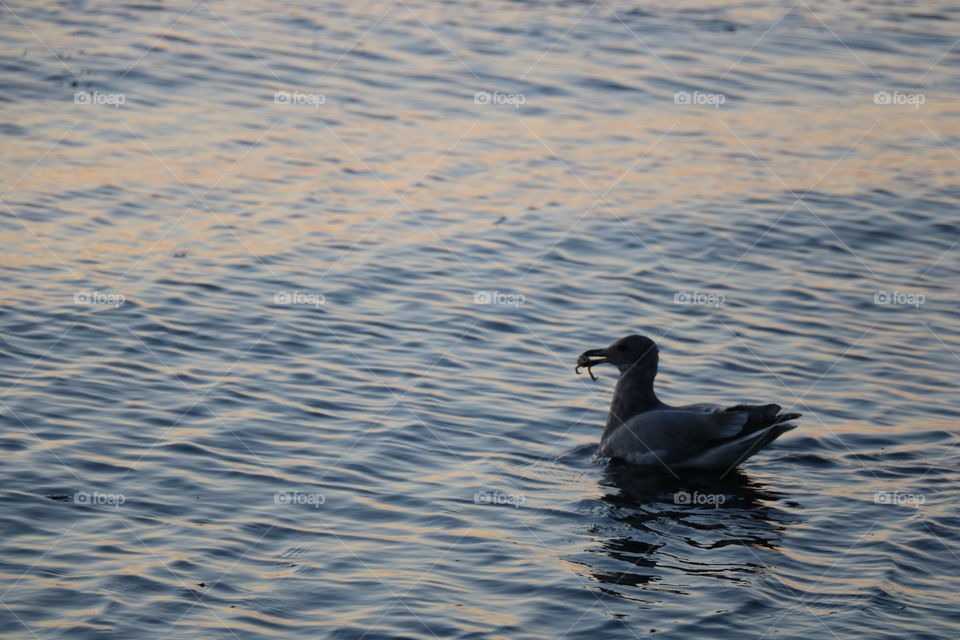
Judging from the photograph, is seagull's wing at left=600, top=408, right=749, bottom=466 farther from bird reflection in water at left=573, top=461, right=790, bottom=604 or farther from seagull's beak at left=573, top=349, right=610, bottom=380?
seagull's beak at left=573, top=349, right=610, bottom=380

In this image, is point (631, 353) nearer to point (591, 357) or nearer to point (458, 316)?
point (591, 357)

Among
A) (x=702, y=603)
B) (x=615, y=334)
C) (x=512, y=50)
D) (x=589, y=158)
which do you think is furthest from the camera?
(x=512, y=50)

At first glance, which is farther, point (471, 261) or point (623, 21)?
point (623, 21)

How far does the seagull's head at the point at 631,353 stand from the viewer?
1216cm

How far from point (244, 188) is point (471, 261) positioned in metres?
3.20

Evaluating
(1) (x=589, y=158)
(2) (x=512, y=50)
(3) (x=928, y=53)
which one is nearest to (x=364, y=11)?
(2) (x=512, y=50)

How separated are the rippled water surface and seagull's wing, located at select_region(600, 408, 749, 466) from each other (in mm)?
250

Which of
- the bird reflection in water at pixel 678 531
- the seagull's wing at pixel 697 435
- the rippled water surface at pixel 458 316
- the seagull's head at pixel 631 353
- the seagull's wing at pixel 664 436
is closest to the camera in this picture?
the rippled water surface at pixel 458 316

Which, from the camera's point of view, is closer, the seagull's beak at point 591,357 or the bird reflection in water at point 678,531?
the bird reflection in water at point 678,531

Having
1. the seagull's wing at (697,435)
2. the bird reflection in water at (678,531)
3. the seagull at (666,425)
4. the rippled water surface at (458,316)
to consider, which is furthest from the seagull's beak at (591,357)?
the bird reflection in water at (678,531)

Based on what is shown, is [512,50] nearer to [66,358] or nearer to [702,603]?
[66,358]

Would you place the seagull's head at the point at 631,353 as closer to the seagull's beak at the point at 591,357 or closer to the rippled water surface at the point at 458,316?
the seagull's beak at the point at 591,357

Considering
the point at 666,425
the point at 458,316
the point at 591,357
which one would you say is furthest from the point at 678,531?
the point at 458,316

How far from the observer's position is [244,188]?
54.0 feet
